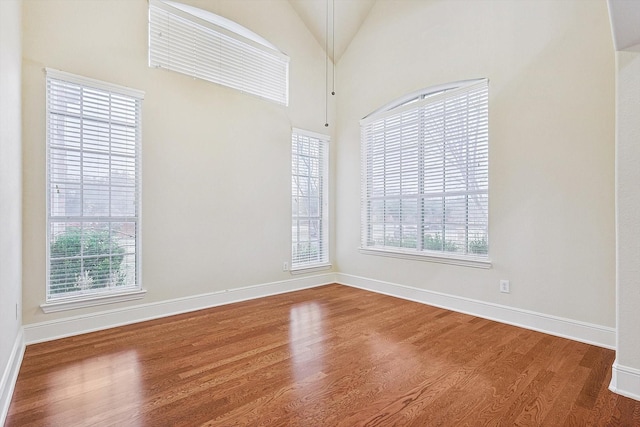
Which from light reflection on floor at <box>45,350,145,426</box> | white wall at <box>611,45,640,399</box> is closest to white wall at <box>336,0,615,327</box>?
white wall at <box>611,45,640,399</box>

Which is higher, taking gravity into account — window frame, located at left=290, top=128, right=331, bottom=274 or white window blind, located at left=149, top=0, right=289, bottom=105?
white window blind, located at left=149, top=0, right=289, bottom=105

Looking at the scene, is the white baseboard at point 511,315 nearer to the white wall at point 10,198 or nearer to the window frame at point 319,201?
the window frame at point 319,201

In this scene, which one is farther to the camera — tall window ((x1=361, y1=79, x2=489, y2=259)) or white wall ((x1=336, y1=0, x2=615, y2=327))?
tall window ((x1=361, y1=79, x2=489, y2=259))

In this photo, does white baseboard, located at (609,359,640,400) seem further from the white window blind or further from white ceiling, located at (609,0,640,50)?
the white window blind

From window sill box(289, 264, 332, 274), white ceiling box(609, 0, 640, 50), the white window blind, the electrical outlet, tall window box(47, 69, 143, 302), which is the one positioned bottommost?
window sill box(289, 264, 332, 274)

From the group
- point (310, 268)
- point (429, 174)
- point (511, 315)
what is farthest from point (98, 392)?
point (429, 174)

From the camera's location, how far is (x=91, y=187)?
10.4ft

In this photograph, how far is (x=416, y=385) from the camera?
7.09 ft

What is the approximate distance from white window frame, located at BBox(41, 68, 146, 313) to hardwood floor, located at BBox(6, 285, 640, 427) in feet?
1.59

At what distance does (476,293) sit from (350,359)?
1.92 metres

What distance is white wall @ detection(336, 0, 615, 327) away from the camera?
284 cm

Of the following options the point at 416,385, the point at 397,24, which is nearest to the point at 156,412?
the point at 416,385

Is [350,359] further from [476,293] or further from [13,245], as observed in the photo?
[13,245]

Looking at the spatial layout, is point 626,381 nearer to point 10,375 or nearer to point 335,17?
point 10,375
